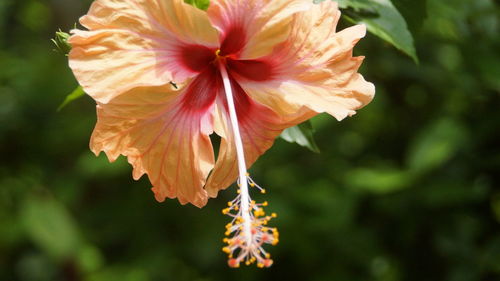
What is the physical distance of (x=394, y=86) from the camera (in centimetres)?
309

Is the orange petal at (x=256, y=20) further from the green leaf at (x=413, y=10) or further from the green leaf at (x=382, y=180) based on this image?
the green leaf at (x=382, y=180)

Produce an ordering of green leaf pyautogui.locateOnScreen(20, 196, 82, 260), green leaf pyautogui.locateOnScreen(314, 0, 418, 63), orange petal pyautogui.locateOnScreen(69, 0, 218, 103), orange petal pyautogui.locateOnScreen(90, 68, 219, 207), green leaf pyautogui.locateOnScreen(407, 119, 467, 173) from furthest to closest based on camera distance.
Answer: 1. green leaf pyautogui.locateOnScreen(20, 196, 82, 260)
2. green leaf pyautogui.locateOnScreen(407, 119, 467, 173)
3. green leaf pyautogui.locateOnScreen(314, 0, 418, 63)
4. orange petal pyautogui.locateOnScreen(90, 68, 219, 207)
5. orange petal pyautogui.locateOnScreen(69, 0, 218, 103)

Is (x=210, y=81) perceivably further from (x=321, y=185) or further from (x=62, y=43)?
(x=321, y=185)

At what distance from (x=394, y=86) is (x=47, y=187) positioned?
5.59ft

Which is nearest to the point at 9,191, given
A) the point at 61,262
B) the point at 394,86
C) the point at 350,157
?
the point at 61,262

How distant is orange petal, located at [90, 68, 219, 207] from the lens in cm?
123

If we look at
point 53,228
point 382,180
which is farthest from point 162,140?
point 53,228

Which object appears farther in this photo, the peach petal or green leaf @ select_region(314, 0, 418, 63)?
green leaf @ select_region(314, 0, 418, 63)

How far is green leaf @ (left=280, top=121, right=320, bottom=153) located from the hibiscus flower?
0.09 metres

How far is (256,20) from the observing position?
4.02 ft

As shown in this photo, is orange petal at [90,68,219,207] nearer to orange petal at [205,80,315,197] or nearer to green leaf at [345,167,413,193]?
orange petal at [205,80,315,197]

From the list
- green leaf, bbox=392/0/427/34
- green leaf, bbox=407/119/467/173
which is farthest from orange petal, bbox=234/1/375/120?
green leaf, bbox=407/119/467/173

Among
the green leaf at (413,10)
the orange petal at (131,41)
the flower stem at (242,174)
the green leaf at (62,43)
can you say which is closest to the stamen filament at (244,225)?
the flower stem at (242,174)

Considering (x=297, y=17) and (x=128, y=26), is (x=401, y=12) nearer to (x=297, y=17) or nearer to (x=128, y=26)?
(x=297, y=17)
